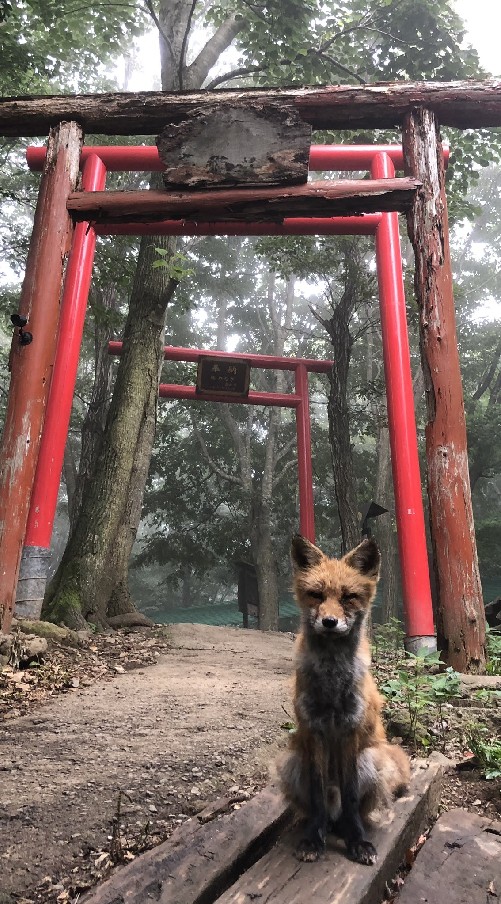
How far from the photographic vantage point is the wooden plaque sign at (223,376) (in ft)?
37.7

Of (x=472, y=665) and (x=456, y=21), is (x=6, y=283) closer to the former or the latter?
(x=456, y=21)

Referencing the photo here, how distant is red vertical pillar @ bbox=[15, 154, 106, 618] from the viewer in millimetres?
5656

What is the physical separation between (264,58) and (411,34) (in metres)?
3.05

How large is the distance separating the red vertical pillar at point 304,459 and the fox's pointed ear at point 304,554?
8.75 meters

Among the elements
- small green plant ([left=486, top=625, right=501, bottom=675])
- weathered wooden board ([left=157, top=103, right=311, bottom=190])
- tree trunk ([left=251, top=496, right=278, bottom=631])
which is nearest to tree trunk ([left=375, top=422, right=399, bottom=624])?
tree trunk ([left=251, top=496, right=278, bottom=631])

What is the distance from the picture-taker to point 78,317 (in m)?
6.72

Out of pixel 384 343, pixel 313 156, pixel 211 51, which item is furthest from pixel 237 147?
pixel 211 51

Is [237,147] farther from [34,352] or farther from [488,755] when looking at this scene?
[488,755]

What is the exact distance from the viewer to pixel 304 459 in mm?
11680

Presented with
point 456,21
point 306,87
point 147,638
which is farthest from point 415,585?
point 456,21

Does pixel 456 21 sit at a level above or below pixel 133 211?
above

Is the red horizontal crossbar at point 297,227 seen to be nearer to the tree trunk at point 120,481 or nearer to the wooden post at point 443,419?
the tree trunk at point 120,481

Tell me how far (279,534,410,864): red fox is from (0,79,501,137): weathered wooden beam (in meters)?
4.97

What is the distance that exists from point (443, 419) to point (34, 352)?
3.75 meters
